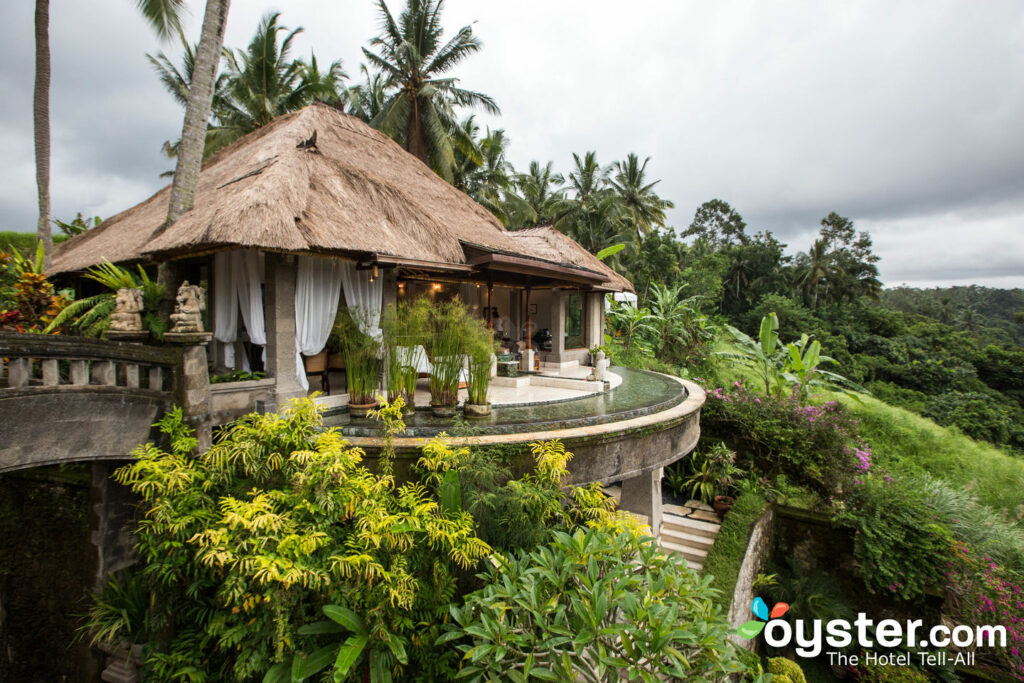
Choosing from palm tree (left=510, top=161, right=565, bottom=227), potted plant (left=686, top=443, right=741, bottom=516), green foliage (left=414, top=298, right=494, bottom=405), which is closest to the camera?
green foliage (left=414, top=298, right=494, bottom=405)

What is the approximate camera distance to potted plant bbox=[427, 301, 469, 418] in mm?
5742

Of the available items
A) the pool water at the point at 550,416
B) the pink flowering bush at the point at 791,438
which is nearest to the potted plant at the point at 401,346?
the pool water at the point at 550,416

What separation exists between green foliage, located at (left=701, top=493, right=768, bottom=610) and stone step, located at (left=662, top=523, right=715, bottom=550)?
0.38 metres

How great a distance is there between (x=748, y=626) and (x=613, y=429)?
91.6 inches

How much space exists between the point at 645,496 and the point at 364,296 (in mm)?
5469

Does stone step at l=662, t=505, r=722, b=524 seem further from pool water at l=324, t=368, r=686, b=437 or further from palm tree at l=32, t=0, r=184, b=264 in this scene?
palm tree at l=32, t=0, r=184, b=264

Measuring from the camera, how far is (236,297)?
644 centimetres

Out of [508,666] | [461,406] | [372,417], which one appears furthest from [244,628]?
→ [461,406]

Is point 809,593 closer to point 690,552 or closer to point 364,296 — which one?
point 690,552

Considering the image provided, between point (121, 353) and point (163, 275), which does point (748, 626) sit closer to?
point (121, 353)

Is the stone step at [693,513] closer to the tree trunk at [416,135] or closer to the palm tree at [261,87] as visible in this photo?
the tree trunk at [416,135]

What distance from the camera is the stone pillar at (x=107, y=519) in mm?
5153

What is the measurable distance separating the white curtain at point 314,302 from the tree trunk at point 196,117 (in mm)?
2522

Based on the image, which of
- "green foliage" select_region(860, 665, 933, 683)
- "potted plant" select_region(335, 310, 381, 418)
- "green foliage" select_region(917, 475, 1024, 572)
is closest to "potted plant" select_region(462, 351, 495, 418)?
"potted plant" select_region(335, 310, 381, 418)
